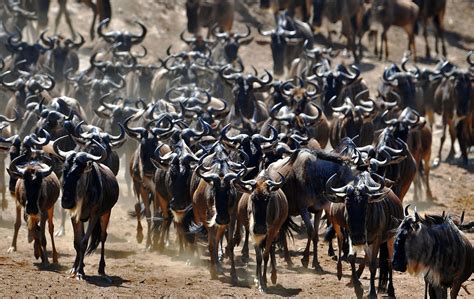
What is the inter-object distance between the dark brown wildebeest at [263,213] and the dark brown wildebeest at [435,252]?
2640 millimetres

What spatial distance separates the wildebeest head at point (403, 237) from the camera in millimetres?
15125

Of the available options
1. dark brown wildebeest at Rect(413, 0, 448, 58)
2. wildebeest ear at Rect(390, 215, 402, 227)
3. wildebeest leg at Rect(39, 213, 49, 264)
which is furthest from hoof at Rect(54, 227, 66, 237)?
dark brown wildebeest at Rect(413, 0, 448, 58)

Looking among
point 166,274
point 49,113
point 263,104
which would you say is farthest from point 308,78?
point 166,274

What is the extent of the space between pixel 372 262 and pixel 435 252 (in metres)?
1.65

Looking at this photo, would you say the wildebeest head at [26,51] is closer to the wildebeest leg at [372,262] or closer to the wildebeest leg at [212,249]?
the wildebeest leg at [212,249]

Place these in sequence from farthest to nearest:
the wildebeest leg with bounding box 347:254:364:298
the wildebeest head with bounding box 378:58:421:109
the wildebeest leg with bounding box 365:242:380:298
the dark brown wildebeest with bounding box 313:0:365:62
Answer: the dark brown wildebeest with bounding box 313:0:365:62, the wildebeest head with bounding box 378:58:421:109, the wildebeest leg with bounding box 347:254:364:298, the wildebeest leg with bounding box 365:242:380:298

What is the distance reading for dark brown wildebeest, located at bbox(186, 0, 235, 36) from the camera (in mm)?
34219

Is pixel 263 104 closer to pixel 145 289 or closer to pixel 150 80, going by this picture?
pixel 150 80

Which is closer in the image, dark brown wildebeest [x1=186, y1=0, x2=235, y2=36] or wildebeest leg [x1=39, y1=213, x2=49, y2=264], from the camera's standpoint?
wildebeest leg [x1=39, y1=213, x2=49, y2=264]

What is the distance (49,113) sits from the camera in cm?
2191

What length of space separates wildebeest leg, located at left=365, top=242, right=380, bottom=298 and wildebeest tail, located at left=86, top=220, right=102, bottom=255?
4226 millimetres

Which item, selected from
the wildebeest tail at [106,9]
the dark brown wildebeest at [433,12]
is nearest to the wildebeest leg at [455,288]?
the wildebeest tail at [106,9]

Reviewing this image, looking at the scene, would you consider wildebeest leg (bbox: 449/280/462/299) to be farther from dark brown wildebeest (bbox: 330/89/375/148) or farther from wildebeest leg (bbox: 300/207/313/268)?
dark brown wildebeest (bbox: 330/89/375/148)

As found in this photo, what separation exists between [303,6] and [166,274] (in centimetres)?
1776
